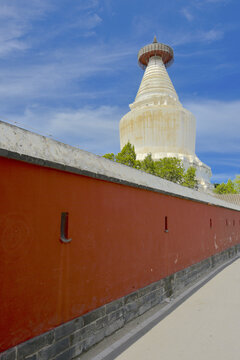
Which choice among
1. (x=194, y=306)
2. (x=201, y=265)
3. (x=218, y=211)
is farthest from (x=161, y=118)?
(x=194, y=306)

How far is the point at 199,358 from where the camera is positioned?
12.8ft

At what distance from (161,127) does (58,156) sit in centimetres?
3036

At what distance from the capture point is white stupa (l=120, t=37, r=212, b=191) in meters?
32.4

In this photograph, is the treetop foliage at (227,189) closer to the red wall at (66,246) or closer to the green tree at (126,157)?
the green tree at (126,157)

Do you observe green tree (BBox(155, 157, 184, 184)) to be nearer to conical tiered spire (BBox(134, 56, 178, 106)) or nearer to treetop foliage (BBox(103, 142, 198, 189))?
treetop foliage (BBox(103, 142, 198, 189))

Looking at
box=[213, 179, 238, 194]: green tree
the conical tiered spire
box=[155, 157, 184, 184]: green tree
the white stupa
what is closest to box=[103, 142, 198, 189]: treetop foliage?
box=[155, 157, 184, 184]: green tree

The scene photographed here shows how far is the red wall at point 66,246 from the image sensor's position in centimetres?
308

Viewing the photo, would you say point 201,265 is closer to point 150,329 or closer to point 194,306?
point 194,306

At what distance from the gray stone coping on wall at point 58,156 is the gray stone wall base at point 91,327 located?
7.26 feet

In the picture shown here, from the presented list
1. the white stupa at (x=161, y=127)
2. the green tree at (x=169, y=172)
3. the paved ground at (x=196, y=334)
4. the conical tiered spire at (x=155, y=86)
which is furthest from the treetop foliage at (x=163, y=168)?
the paved ground at (x=196, y=334)

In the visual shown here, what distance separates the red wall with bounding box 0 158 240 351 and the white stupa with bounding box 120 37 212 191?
25772mm

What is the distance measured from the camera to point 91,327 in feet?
13.6

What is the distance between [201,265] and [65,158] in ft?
24.6

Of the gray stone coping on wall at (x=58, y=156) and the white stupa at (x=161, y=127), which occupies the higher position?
the white stupa at (x=161, y=127)
